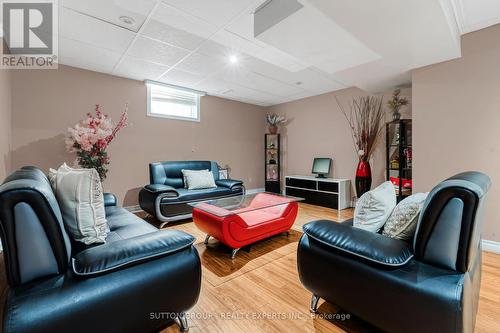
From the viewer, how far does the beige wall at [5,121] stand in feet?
7.78

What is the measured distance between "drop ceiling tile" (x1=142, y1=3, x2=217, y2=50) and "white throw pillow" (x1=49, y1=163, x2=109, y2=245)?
1663mm

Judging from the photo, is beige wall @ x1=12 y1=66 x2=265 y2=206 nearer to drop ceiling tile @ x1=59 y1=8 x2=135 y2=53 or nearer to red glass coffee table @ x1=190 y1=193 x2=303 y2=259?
drop ceiling tile @ x1=59 y1=8 x2=135 y2=53

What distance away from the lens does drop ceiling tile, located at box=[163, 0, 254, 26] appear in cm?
188

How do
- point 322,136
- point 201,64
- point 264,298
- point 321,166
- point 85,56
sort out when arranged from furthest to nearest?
1. point 322,136
2. point 321,166
3. point 201,64
4. point 85,56
5. point 264,298

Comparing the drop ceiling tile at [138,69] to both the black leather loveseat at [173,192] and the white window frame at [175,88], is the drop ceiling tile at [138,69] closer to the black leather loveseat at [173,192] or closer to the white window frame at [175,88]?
the white window frame at [175,88]

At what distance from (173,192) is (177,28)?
2066mm

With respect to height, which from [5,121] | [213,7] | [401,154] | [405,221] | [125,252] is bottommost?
→ [125,252]

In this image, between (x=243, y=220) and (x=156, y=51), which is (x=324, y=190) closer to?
(x=243, y=220)

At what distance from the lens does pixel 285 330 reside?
51.9 inches

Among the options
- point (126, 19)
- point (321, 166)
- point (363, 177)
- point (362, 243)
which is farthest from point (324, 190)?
point (126, 19)

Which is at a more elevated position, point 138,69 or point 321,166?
point 138,69

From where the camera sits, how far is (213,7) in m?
1.95

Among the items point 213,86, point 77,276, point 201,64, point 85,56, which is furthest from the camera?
point 213,86

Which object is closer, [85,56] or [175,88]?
[85,56]
